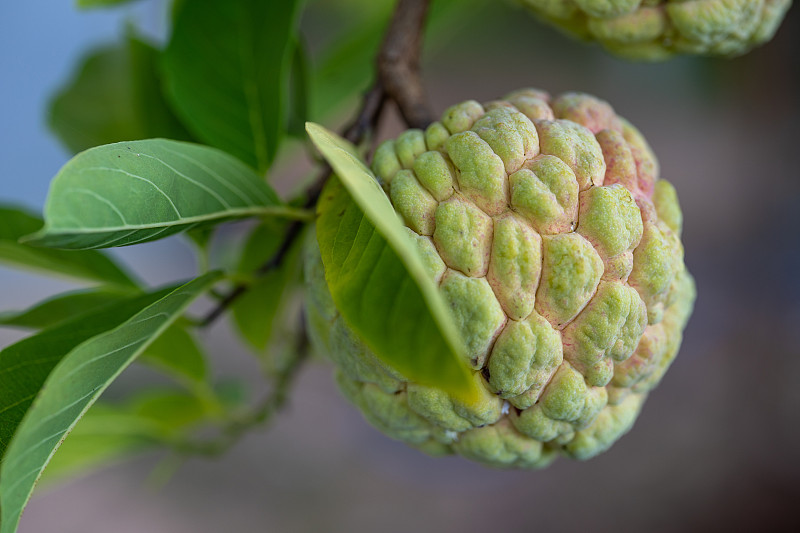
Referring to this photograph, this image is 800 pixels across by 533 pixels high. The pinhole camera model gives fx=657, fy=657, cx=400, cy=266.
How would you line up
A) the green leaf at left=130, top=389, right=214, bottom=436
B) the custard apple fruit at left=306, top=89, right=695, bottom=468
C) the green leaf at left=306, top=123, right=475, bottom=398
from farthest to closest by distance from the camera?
the green leaf at left=130, top=389, right=214, bottom=436 < the custard apple fruit at left=306, top=89, right=695, bottom=468 < the green leaf at left=306, top=123, right=475, bottom=398

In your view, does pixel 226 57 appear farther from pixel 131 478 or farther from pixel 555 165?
pixel 131 478

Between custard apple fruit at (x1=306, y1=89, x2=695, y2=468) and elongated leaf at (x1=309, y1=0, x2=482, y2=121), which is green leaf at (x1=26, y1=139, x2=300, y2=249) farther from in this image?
elongated leaf at (x1=309, y1=0, x2=482, y2=121)

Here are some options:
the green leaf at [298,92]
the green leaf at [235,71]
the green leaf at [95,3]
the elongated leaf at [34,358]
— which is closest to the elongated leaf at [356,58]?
the green leaf at [298,92]

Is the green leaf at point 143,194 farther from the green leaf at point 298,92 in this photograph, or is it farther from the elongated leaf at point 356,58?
the elongated leaf at point 356,58

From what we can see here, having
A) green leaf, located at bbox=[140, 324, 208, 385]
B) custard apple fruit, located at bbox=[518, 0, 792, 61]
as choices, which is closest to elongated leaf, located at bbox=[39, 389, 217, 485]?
green leaf, located at bbox=[140, 324, 208, 385]

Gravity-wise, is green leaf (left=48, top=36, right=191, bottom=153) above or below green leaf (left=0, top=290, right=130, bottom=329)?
above
